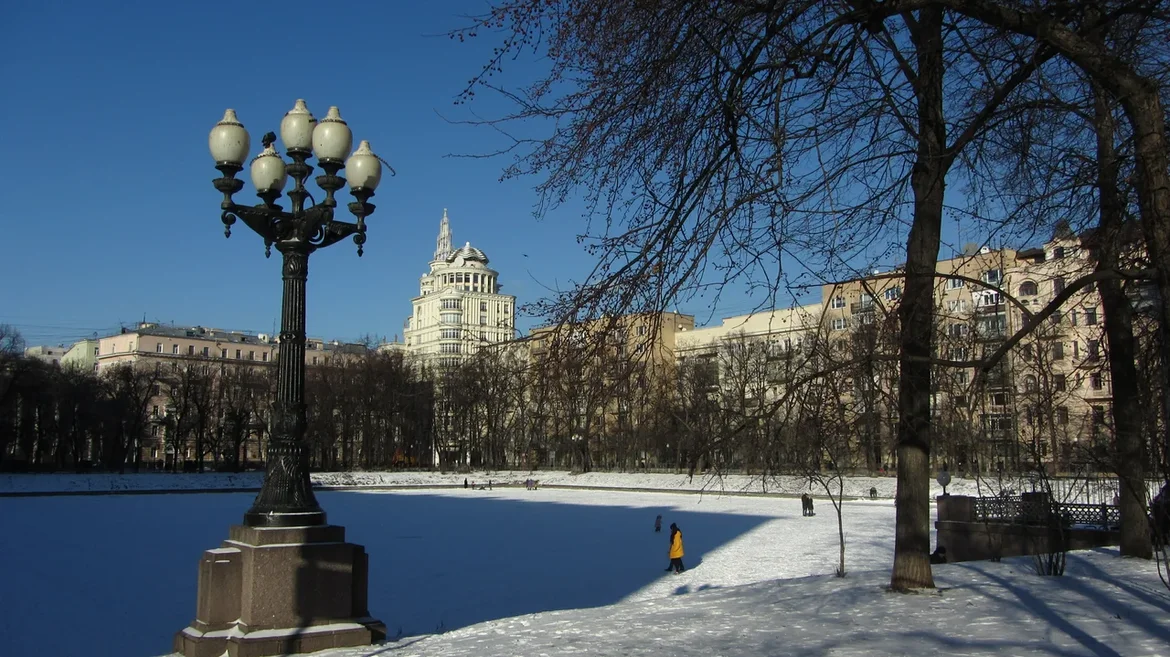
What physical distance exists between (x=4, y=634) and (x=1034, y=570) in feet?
46.4

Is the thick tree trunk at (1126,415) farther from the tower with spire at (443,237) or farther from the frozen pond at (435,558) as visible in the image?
the tower with spire at (443,237)

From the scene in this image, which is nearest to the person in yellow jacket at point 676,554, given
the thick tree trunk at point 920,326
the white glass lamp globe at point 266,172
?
the thick tree trunk at point 920,326

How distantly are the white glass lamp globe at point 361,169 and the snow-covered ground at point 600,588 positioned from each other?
4641mm

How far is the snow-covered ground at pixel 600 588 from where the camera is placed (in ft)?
26.9

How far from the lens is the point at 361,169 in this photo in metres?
10.3

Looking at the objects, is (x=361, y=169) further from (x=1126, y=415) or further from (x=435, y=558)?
(x=435, y=558)

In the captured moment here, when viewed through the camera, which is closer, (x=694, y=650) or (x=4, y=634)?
(x=694, y=650)

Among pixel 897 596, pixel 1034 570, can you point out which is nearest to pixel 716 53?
pixel 897 596

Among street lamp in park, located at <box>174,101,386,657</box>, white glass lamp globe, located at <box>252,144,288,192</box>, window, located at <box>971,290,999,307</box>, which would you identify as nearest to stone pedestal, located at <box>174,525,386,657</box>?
street lamp in park, located at <box>174,101,386,657</box>

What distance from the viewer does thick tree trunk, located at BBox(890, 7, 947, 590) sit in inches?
372

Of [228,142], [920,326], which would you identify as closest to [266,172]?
[228,142]

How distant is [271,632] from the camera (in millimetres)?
8805

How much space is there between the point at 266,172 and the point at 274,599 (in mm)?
4221

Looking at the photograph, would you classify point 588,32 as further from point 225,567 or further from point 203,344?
point 203,344
